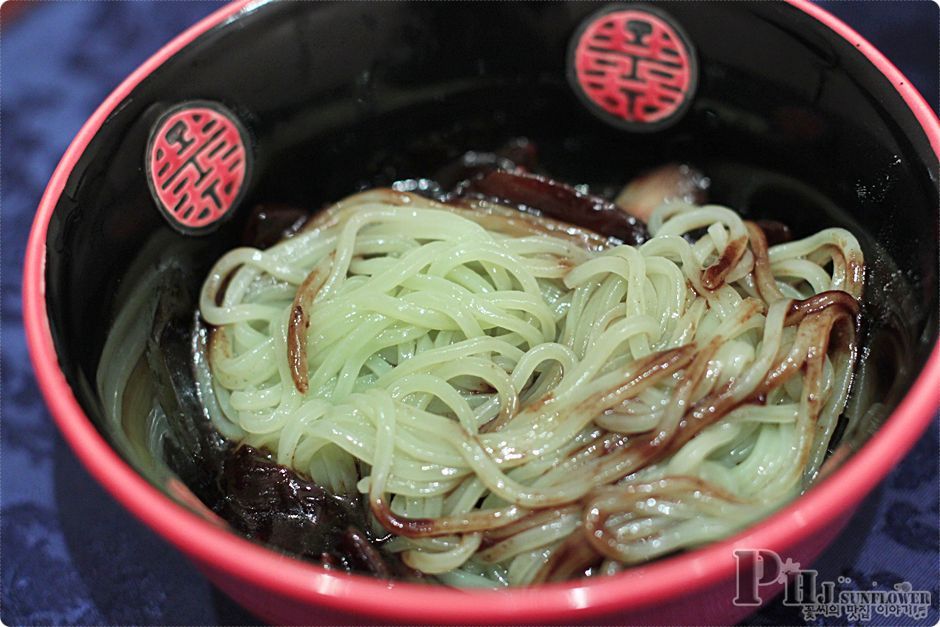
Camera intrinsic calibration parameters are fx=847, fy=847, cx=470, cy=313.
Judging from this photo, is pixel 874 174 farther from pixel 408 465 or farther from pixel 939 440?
pixel 408 465

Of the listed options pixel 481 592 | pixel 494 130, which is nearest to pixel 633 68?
pixel 494 130

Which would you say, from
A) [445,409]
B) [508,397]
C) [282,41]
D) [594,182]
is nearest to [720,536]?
[508,397]

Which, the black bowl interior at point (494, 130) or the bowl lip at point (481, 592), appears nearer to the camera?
the bowl lip at point (481, 592)

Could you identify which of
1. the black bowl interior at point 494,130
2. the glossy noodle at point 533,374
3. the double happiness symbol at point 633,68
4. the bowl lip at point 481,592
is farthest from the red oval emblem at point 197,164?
the double happiness symbol at point 633,68

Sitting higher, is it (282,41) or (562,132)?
(282,41)

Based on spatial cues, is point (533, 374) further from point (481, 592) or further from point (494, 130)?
point (494, 130)

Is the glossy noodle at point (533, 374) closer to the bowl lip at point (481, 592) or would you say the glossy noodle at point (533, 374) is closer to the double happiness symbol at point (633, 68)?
the bowl lip at point (481, 592)
